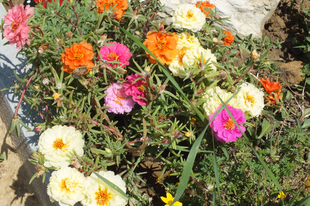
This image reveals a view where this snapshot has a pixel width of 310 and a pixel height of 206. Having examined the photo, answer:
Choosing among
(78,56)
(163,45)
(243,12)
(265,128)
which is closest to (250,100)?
(265,128)

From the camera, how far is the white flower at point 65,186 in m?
1.51

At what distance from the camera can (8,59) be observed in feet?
7.92

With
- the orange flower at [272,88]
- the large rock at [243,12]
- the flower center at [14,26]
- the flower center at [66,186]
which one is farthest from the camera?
the large rock at [243,12]

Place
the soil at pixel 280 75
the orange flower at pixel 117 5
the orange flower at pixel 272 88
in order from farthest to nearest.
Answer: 1. the soil at pixel 280 75
2. the orange flower at pixel 272 88
3. the orange flower at pixel 117 5

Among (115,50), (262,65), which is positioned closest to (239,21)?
(262,65)

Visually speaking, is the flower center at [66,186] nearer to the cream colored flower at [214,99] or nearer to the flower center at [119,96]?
the flower center at [119,96]

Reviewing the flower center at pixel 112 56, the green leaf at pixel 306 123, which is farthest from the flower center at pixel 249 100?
the flower center at pixel 112 56

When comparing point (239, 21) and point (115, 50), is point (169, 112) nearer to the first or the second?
point (115, 50)

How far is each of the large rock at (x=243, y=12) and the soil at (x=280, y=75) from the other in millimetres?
214

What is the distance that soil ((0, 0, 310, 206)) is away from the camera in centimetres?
255

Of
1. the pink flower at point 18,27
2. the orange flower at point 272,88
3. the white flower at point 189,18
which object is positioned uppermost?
the pink flower at point 18,27

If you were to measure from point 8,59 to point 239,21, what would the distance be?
7.95 ft

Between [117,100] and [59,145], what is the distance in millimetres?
521

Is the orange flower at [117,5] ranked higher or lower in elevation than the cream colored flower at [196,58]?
higher
